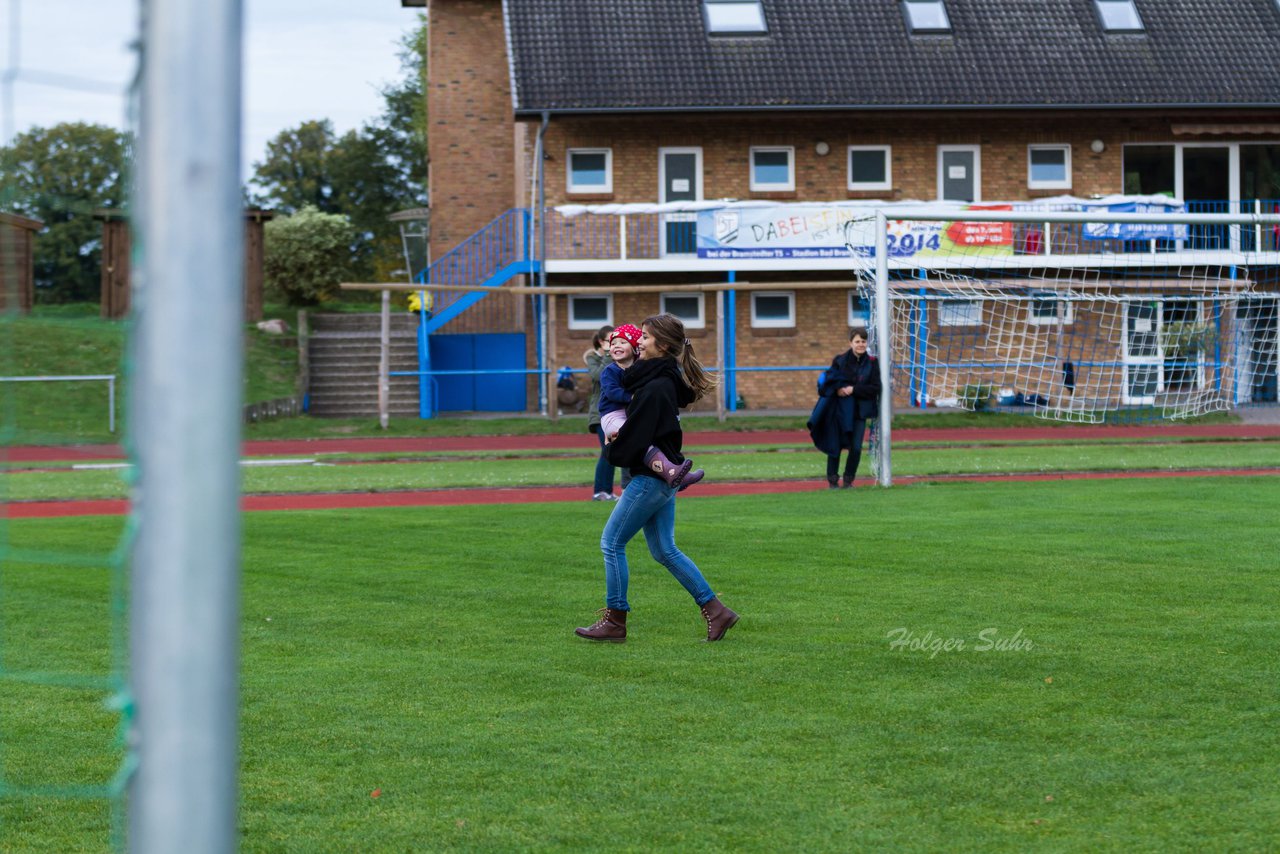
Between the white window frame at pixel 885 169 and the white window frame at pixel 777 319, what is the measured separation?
2.92 m

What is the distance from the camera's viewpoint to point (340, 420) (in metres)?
30.6

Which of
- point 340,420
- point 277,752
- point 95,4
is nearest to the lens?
point 95,4

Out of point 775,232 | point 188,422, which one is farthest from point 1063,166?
point 188,422

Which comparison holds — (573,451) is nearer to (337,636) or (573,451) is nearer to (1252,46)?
(337,636)

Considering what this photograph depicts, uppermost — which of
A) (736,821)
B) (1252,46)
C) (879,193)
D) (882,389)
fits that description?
(1252,46)

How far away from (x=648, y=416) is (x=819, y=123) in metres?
28.1

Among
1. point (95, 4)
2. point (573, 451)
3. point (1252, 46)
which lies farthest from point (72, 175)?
point (1252, 46)

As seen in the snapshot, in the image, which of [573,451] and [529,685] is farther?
[573,451]


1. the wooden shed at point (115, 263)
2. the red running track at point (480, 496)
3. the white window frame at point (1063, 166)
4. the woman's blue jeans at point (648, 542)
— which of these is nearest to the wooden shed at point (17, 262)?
the wooden shed at point (115, 263)

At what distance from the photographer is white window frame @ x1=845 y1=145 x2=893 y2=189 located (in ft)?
115

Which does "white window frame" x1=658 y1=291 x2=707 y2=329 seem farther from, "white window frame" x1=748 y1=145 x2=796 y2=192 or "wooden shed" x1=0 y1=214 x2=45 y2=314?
"wooden shed" x1=0 y1=214 x2=45 y2=314

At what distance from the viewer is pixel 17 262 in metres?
3.83

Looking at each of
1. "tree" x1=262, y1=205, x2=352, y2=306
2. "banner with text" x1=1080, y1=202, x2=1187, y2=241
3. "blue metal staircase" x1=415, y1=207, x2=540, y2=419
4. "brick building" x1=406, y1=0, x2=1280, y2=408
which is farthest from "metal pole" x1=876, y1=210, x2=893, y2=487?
"tree" x1=262, y1=205, x2=352, y2=306

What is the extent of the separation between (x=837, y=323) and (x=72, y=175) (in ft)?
105
